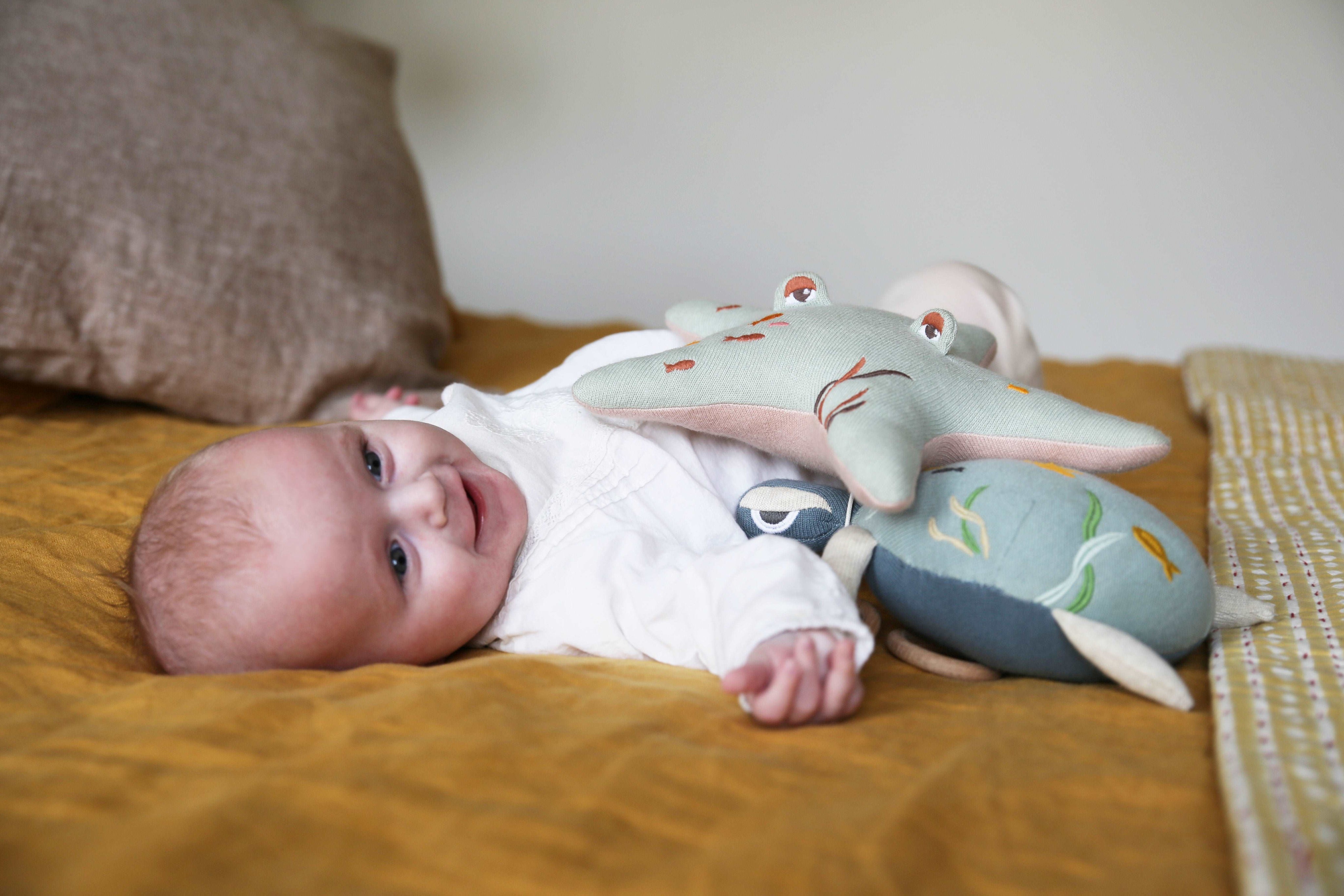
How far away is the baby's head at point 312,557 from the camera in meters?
0.73

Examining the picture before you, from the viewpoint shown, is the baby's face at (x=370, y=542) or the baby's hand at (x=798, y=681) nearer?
the baby's hand at (x=798, y=681)

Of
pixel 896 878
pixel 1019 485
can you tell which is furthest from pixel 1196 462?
pixel 896 878

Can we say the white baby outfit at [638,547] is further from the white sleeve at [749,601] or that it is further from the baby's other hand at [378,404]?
the baby's other hand at [378,404]

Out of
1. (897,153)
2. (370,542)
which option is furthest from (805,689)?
(897,153)

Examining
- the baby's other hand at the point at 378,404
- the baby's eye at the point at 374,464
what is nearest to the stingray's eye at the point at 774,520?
the baby's eye at the point at 374,464

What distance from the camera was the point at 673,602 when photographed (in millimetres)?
778

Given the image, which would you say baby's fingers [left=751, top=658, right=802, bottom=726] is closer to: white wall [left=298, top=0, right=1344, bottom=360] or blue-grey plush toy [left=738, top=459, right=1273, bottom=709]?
blue-grey plush toy [left=738, top=459, right=1273, bottom=709]

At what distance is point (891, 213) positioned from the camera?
2814 mm

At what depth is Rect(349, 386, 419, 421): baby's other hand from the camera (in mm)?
1340

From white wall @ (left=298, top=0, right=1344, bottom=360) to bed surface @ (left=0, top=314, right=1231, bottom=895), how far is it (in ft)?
7.48

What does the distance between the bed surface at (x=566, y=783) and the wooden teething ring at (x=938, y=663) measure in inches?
0.5

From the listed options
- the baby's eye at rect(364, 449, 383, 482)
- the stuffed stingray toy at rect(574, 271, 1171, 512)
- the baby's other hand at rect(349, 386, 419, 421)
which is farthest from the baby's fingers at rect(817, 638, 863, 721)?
the baby's other hand at rect(349, 386, 419, 421)

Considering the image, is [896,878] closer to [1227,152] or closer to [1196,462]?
[1196,462]

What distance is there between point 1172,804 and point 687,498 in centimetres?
50
